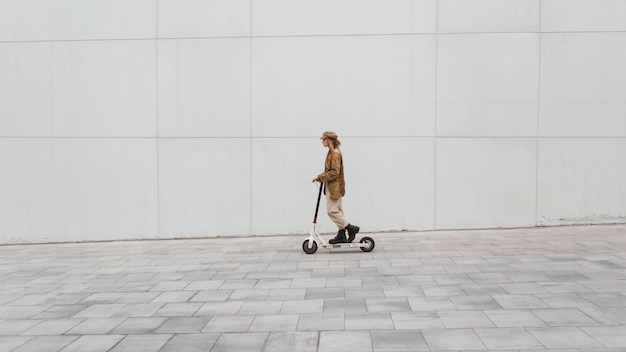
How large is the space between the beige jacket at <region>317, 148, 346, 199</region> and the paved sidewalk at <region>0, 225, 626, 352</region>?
109cm

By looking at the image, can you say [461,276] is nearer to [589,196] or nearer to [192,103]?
[589,196]

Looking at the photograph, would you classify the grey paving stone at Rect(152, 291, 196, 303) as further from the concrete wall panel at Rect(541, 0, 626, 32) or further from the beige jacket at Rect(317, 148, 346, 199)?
the concrete wall panel at Rect(541, 0, 626, 32)

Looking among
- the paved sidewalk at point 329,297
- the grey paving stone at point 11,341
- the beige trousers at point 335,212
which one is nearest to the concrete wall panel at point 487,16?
the paved sidewalk at point 329,297

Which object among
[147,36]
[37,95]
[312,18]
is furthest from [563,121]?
[37,95]

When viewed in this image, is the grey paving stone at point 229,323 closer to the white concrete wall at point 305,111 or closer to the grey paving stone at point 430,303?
the grey paving stone at point 430,303

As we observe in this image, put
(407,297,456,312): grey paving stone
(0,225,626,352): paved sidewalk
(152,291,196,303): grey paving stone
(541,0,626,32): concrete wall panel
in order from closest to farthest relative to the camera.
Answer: (0,225,626,352): paved sidewalk, (407,297,456,312): grey paving stone, (152,291,196,303): grey paving stone, (541,0,626,32): concrete wall panel

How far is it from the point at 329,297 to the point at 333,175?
3048mm

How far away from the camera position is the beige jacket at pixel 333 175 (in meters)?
8.73

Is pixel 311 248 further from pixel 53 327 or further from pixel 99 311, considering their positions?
pixel 53 327

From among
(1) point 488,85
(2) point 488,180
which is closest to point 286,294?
(2) point 488,180

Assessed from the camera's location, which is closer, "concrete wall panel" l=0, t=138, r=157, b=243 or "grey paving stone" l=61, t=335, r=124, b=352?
"grey paving stone" l=61, t=335, r=124, b=352

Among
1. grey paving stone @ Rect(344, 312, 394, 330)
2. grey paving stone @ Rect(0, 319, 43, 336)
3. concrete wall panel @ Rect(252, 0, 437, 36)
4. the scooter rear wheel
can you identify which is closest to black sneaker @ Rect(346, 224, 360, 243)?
the scooter rear wheel

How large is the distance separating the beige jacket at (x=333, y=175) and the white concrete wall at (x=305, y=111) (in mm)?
2224

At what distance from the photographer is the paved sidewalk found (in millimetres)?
4582
